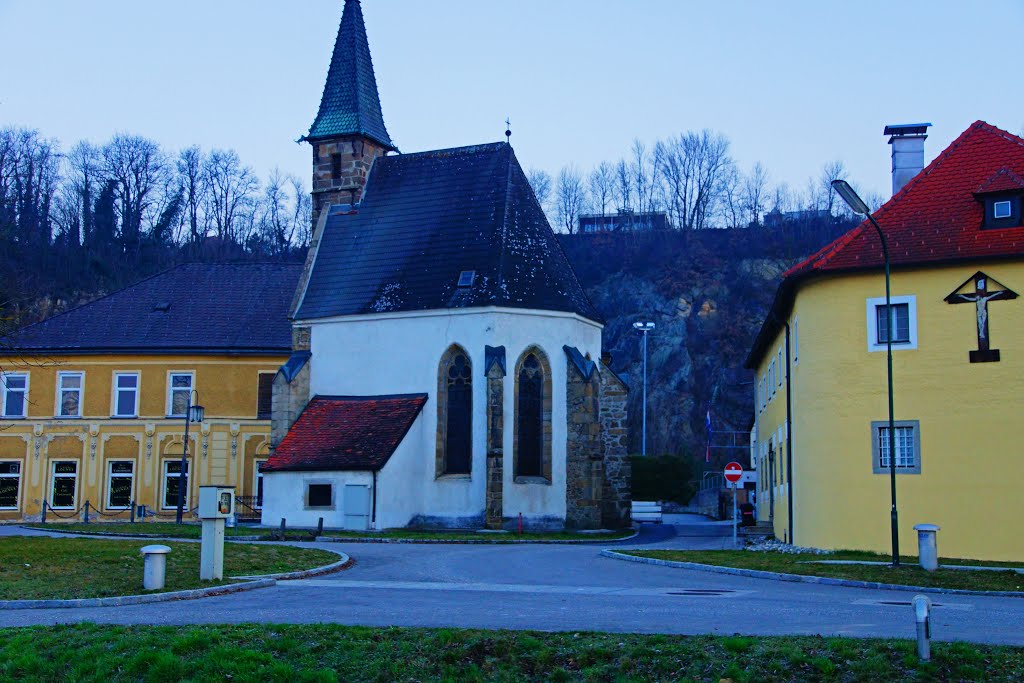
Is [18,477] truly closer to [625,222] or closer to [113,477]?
[113,477]

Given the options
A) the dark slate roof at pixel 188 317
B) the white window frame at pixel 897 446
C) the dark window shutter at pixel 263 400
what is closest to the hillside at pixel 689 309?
the dark slate roof at pixel 188 317

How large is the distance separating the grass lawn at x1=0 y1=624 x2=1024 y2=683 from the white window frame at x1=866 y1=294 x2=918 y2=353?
15.6 m

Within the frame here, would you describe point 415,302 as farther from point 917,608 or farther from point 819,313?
point 917,608

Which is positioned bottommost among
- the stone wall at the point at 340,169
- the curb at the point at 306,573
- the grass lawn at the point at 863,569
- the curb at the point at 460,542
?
the curb at the point at 460,542

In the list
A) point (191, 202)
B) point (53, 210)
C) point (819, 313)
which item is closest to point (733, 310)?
point (191, 202)

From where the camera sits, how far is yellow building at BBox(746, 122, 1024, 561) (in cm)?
2577

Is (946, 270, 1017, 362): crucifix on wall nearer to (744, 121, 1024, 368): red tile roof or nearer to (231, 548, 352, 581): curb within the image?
(744, 121, 1024, 368): red tile roof

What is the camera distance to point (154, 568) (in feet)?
59.7

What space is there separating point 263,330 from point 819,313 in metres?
28.4

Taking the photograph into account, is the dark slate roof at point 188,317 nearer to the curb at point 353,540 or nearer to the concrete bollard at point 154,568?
the curb at point 353,540

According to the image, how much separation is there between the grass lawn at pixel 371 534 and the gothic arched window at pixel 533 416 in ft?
7.83

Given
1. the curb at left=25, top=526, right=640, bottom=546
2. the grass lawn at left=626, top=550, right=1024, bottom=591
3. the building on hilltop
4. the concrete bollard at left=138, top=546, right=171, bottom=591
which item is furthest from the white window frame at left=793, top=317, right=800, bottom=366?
the building on hilltop

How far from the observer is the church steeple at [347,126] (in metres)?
45.3

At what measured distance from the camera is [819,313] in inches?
1099
